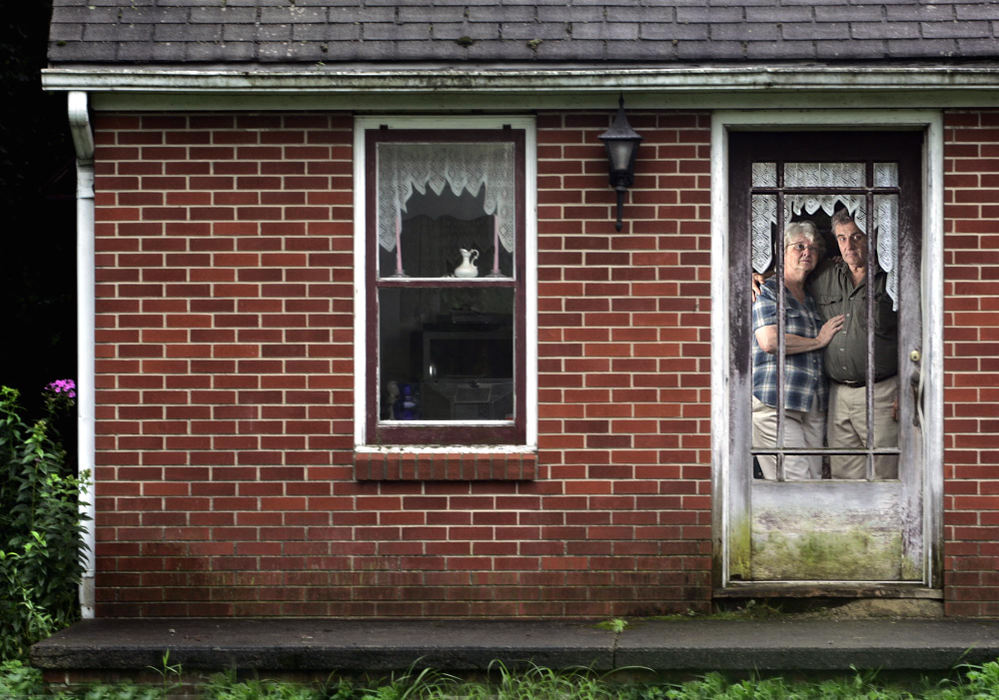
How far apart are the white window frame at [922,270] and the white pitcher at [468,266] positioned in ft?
3.93

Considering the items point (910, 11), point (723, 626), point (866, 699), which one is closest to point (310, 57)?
point (910, 11)

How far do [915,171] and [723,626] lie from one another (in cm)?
250

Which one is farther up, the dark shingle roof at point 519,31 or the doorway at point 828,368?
the dark shingle roof at point 519,31

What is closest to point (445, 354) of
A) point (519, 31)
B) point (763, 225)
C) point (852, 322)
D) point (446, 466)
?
point (446, 466)

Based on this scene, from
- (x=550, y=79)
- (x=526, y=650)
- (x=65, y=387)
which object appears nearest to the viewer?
(x=526, y=650)

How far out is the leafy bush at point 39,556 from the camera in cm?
563

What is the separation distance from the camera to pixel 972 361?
5.77m

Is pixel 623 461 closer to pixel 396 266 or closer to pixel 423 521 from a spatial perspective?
pixel 423 521

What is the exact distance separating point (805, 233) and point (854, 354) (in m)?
0.68

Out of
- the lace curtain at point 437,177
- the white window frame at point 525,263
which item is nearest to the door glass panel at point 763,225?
the white window frame at point 525,263

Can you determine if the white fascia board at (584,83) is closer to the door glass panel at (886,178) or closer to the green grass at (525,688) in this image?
the door glass panel at (886,178)

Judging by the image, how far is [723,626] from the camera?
5621 mm

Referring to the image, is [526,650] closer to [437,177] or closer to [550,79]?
[437,177]

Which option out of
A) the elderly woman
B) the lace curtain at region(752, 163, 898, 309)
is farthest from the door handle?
the elderly woman
